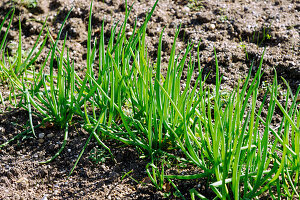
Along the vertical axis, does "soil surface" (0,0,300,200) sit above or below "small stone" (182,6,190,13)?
below

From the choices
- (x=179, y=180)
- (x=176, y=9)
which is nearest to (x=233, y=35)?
(x=176, y=9)

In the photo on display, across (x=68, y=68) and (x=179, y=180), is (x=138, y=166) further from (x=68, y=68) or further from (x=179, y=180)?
(x=68, y=68)

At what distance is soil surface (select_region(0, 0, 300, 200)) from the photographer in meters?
1.63

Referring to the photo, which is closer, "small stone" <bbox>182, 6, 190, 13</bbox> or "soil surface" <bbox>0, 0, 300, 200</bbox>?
"soil surface" <bbox>0, 0, 300, 200</bbox>

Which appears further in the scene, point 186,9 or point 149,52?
point 186,9

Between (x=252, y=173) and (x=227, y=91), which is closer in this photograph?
(x=252, y=173)

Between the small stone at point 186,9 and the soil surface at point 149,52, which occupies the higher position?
the small stone at point 186,9

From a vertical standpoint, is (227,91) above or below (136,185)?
above

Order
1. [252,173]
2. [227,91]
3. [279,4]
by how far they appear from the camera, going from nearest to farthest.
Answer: [252,173] < [227,91] < [279,4]

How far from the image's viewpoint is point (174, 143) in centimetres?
176

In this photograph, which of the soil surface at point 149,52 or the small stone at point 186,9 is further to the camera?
the small stone at point 186,9

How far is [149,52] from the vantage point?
8.69 ft

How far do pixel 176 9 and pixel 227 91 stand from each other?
102 centimetres

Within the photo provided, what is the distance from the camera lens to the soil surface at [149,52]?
1632mm
